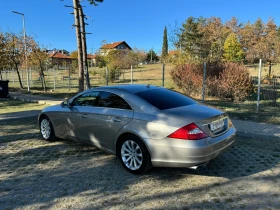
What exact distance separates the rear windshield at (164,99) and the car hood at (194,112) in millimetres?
156

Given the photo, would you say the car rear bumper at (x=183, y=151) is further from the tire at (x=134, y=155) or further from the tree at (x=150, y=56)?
the tree at (x=150, y=56)

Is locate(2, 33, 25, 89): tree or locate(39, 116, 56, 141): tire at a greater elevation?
locate(2, 33, 25, 89): tree

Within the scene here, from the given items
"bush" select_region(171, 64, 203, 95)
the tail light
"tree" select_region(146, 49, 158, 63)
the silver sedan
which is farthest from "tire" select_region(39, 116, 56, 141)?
"tree" select_region(146, 49, 158, 63)

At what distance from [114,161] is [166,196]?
1581 mm

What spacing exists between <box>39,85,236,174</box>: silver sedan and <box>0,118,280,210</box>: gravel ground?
344 mm

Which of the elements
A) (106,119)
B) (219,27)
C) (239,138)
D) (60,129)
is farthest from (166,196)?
(219,27)

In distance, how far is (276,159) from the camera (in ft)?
15.6

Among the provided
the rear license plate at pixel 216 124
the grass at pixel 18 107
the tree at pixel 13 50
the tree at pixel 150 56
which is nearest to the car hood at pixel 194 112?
the rear license plate at pixel 216 124

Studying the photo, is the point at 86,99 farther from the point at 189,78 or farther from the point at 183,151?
the point at 189,78

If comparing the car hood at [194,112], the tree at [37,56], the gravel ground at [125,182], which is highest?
the tree at [37,56]

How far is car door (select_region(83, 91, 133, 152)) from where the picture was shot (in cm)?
420

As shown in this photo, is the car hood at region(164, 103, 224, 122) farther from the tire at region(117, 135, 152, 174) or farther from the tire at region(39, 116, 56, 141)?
the tire at region(39, 116, 56, 141)

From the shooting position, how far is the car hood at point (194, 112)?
12.1 feet

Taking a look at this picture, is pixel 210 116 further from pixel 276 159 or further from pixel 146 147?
pixel 276 159
